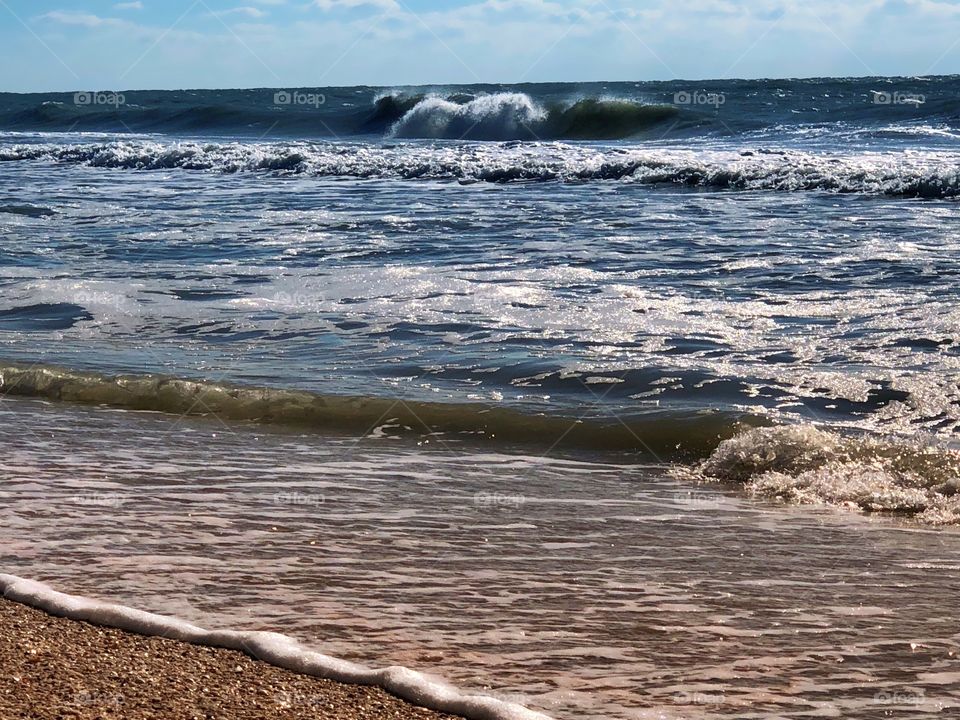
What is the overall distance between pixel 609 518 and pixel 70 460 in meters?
2.20

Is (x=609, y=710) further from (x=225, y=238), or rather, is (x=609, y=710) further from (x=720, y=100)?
(x=720, y=100)

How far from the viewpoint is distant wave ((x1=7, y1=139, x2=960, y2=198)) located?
16062 mm

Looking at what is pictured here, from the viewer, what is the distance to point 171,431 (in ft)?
17.3

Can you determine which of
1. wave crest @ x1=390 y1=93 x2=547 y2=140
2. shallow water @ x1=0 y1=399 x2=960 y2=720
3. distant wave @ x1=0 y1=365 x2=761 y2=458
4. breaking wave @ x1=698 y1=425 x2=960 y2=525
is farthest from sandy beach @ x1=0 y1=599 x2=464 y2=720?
wave crest @ x1=390 y1=93 x2=547 y2=140

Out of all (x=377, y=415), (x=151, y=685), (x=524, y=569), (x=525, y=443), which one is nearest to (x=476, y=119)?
(x=377, y=415)

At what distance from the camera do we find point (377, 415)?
5441 millimetres

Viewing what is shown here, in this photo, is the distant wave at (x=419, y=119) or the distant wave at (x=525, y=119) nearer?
the distant wave at (x=525, y=119)

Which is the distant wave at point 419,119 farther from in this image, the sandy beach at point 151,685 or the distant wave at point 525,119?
the sandy beach at point 151,685

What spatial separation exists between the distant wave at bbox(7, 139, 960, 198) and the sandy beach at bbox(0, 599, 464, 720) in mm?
14031

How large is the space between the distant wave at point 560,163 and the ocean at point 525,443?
2.88 meters

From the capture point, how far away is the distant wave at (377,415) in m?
5.08

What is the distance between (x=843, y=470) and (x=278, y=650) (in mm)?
2553

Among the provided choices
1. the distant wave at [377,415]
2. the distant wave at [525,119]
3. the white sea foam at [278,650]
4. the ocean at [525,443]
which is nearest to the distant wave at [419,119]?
the distant wave at [525,119]

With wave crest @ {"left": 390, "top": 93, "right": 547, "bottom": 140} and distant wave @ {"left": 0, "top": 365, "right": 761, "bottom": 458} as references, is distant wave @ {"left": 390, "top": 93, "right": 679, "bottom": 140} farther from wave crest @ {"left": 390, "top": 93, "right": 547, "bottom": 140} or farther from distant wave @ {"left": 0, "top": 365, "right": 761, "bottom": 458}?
distant wave @ {"left": 0, "top": 365, "right": 761, "bottom": 458}
